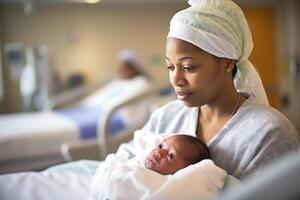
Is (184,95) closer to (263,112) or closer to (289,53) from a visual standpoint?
(263,112)

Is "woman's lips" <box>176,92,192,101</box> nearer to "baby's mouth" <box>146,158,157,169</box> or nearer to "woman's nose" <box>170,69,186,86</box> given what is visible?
"woman's nose" <box>170,69,186,86</box>

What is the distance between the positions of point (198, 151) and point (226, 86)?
26 cm

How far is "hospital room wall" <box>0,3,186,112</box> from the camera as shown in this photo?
4238 millimetres

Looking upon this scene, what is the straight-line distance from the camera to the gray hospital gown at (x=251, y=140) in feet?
3.32

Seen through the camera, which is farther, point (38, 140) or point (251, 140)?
point (38, 140)

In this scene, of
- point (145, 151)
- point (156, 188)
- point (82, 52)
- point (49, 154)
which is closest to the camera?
point (156, 188)

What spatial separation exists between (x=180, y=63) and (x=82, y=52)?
352 centimetres

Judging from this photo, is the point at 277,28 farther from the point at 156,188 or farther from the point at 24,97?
the point at 156,188

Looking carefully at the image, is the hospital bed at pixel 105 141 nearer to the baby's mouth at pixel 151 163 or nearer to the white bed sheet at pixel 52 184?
the white bed sheet at pixel 52 184

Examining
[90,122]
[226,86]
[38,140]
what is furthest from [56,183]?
[90,122]

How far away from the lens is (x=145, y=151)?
1.22 meters

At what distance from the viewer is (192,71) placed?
1115 mm

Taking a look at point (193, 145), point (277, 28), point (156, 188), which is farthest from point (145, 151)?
point (277, 28)

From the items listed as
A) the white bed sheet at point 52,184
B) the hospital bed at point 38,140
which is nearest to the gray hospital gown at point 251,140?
the white bed sheet at point 52,184
